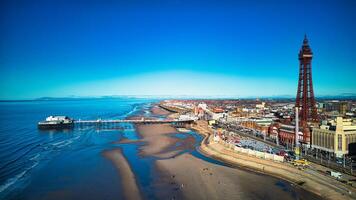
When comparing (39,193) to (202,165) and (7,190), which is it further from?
(202,165)

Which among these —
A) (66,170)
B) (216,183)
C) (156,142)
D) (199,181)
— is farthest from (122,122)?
(216,183)

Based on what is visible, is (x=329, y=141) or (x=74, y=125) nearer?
(x=329, y=141)

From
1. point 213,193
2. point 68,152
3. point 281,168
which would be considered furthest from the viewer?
point 68,152

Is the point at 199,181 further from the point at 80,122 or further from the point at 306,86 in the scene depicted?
the point at 80,122

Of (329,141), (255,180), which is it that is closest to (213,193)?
(255,180)

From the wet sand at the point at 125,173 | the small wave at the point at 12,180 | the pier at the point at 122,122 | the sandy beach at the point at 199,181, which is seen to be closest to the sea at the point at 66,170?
the small wave at the point at 12,180

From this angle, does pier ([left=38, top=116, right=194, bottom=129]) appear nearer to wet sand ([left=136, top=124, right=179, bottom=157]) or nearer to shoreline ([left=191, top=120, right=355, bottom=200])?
wet sand ([left=136, top=124, right=179, bottom=157])

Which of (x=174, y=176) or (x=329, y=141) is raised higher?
(x=329, y=141)

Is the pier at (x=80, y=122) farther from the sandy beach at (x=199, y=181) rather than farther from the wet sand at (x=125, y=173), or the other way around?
the sandy beach at (x=199, y=181)
